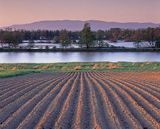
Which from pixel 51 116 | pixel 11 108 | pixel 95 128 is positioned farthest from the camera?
pixel 11 108

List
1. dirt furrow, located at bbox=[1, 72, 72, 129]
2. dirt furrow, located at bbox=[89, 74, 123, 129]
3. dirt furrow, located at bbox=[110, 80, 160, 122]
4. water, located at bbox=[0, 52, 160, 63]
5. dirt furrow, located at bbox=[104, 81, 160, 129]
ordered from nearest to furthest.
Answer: dirt furrow, located at bbox=[89, 74, 123, 129]
dirt furrow, located at bbox=[104, 81, 160, 129]
dirt furrow, located at bbox=[1, 72, 72, 129]
dirt furrow, located at bbox=[110, 80, 160, 122]
water, located at bbox=[0, 52, 160, 63]

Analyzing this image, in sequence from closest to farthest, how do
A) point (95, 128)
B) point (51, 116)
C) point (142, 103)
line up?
point (95, 128) < point (51, 116) < point (142, 103)

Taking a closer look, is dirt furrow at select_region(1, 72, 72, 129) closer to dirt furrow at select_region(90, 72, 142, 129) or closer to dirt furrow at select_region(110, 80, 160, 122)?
dirt furrow at select_region(90, 72, 142, 129)

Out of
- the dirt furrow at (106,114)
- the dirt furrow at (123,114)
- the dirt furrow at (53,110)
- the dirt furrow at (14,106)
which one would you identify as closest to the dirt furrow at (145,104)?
the dirt furrow at (123,114)

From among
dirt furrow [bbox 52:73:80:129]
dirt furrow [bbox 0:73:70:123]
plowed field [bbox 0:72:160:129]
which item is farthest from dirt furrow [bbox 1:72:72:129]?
dirt furrow [bbox 52:73:80:129]

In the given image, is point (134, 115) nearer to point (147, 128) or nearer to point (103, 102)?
point (147, 128)

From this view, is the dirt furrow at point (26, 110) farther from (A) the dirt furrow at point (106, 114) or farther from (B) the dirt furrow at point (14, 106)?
(A) the dirt furrow at point (106, 114)

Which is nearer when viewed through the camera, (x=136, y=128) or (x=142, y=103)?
(x=136, y=128)

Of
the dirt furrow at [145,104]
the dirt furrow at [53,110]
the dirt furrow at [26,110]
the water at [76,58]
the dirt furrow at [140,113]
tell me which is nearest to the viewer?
the dirt furrow at [140,113]

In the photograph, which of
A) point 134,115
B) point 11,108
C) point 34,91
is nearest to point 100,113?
point 134,115

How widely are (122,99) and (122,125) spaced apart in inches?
172

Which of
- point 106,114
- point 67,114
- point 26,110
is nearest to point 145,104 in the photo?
point 106,114

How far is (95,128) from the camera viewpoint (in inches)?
359

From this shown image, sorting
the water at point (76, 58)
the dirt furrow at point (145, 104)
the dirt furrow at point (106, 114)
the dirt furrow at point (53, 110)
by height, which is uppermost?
the dirt furrow at point (53, 110)
